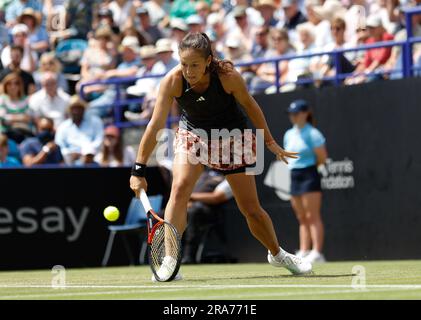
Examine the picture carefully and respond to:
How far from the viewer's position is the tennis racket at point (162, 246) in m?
8.78

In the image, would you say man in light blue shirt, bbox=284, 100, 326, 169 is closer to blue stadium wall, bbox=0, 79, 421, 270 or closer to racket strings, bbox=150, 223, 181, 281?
blue stadium wall, bbox=0, 79, 421, 270

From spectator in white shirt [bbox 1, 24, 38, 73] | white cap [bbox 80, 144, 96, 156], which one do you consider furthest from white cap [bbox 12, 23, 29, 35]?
white cap [bbox 80, 144, 96, 156]

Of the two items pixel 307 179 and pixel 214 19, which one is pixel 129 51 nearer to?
pixel 214 19

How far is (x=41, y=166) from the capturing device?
16109 millimetres

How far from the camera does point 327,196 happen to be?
51.3ft

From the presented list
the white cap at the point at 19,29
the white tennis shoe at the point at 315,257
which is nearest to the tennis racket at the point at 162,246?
the white tennis shoe at the point at 315,257

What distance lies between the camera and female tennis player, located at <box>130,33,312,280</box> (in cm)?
925

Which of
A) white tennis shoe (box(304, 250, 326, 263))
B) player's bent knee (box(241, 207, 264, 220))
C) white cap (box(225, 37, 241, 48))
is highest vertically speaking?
white cap (box(225, 37, 241, 48))

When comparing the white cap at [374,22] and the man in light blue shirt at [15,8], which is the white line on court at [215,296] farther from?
the man in light blue shirt at [15,8]

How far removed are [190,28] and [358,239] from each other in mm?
5213

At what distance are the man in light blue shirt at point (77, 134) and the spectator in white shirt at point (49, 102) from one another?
69 centimetres

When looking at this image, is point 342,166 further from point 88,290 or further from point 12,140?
point 88,290

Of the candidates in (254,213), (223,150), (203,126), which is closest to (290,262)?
(254,213)
